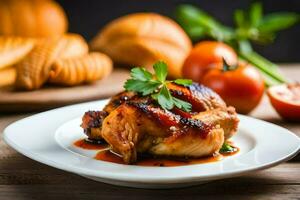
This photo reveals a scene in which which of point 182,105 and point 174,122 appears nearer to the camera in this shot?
point 174,122

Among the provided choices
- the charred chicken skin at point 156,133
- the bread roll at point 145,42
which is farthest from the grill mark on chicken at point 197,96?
the bread roll at point 145,42

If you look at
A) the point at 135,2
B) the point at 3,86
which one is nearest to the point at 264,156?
the point at 3,86

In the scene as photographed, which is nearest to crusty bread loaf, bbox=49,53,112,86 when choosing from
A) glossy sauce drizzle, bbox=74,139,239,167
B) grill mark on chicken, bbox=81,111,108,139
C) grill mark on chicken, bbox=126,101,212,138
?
grill mark on chicken, bbox=81,111,108,139

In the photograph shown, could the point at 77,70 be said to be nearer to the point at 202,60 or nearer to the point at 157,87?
the point at 202,60

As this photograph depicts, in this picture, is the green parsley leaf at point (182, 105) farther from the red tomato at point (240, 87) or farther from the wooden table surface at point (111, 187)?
the red tomato at point (240, 87)

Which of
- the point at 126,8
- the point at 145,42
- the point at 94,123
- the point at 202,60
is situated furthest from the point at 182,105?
the point at 126,8

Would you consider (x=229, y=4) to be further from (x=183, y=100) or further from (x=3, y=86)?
(x=183, y=100)
